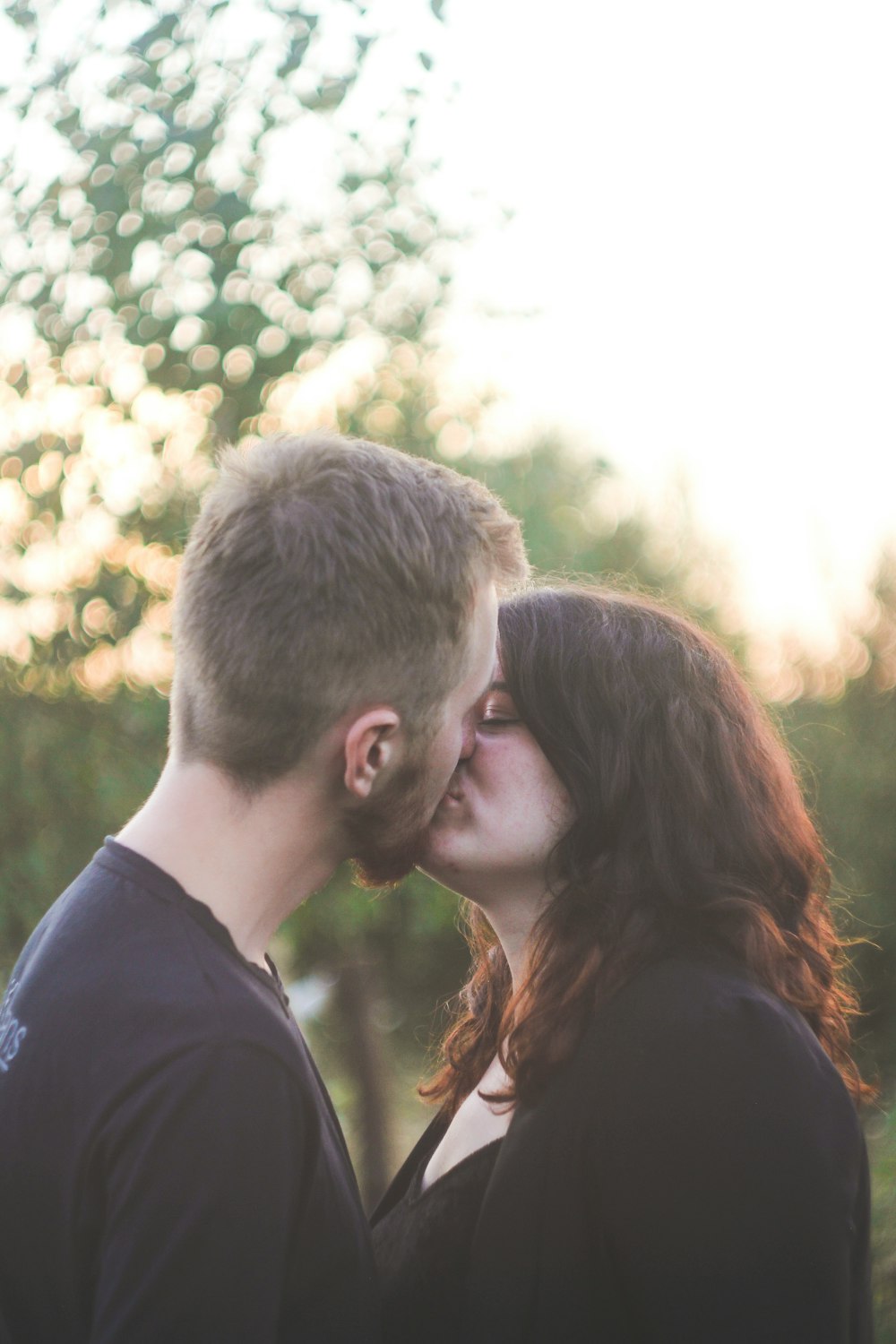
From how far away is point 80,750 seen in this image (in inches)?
196

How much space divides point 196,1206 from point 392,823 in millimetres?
718

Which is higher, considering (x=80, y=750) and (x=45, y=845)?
(x=80, y=750)

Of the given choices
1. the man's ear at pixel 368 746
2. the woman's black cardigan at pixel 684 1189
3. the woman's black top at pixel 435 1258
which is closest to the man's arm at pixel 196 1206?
the man's ear at pixel 368 746

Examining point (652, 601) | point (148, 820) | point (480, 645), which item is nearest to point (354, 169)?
point (652, 601)

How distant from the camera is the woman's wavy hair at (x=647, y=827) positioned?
2.26 meters

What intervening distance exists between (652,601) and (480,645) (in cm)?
84

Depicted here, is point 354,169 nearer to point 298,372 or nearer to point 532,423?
point 298,372

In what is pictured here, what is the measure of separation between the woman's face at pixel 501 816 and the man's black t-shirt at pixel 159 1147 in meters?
0.74

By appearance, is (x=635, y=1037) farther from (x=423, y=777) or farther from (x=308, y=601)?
(x=308, y=601)

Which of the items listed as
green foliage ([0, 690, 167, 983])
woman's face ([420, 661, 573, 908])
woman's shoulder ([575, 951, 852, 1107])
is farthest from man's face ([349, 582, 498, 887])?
green foliage ([0, 690, 167, 983])

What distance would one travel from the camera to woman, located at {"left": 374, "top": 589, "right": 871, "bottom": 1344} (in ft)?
6.40

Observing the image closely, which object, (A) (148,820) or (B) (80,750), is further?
(B) (80,750)

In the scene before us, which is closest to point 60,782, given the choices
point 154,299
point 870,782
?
point 154,299

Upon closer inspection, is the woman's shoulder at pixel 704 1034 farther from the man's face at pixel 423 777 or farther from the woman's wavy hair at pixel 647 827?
the man's face at pixel 423 777
